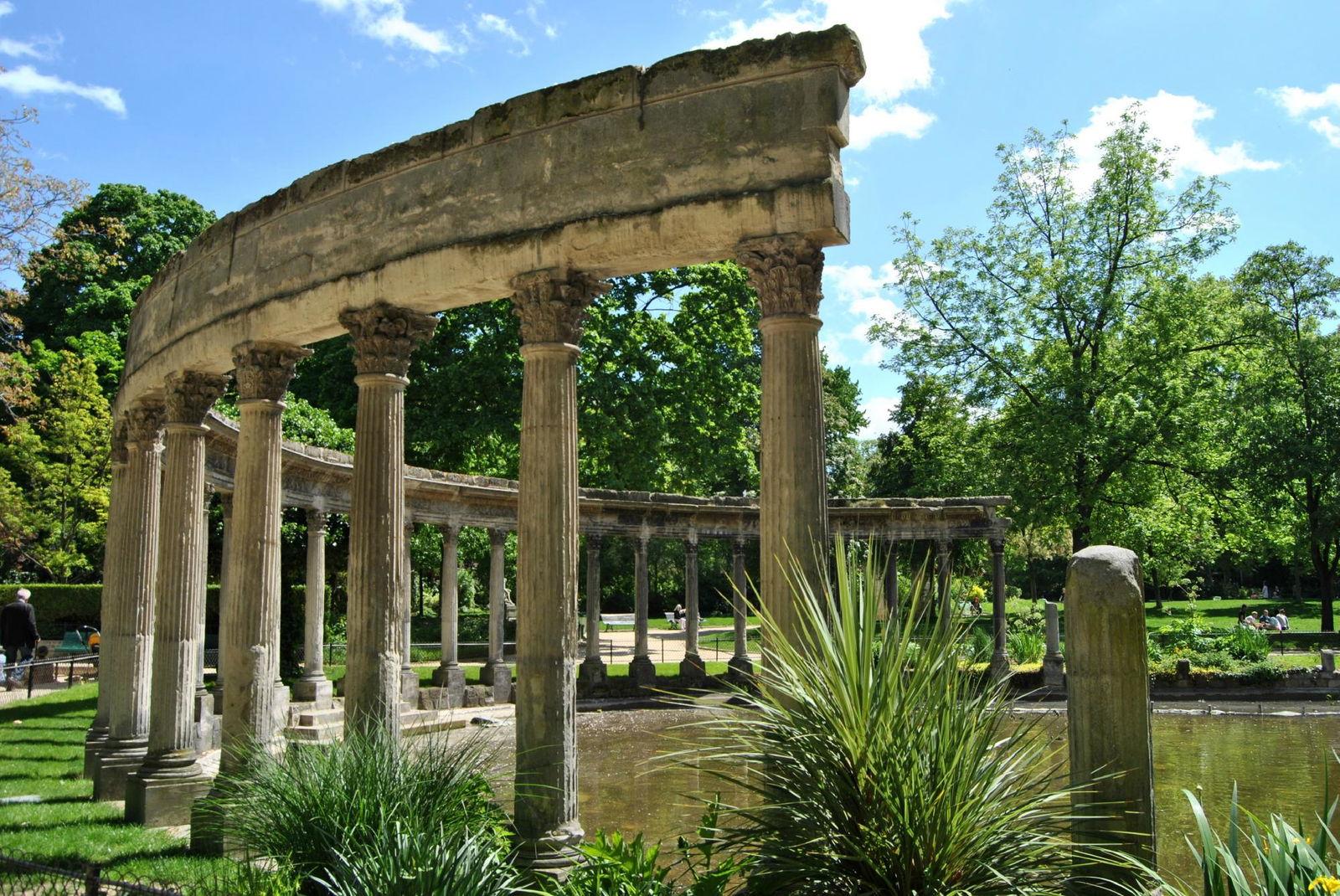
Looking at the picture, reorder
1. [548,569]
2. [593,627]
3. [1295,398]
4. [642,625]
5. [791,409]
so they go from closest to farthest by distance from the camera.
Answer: [791,409], [548,569], [593,627], [642,625], [1295,398]

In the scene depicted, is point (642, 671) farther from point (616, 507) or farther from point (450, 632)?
point (450, 632)

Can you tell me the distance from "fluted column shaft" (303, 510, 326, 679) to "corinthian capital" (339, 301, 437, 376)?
13.4 meters

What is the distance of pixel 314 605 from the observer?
26484 millimetres

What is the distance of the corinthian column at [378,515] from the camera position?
13648 millimetres

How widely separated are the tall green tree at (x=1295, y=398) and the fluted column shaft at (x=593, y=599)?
77.6 feet

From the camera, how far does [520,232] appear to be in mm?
12984

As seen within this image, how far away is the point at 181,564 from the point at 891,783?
13301 mm

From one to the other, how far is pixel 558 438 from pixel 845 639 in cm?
550

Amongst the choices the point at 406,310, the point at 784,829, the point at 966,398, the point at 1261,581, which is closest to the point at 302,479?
the point at 406,310

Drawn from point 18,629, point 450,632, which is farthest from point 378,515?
point 450,632

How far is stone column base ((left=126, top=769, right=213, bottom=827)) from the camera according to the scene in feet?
50.8

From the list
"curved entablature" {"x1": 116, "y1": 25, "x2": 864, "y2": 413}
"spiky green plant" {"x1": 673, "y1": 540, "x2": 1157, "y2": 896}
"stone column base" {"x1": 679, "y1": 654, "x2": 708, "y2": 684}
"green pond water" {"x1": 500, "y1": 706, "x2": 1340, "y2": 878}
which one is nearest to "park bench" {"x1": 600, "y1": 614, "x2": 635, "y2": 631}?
"stone column base" {"x1": 679, "y1": 654, "x2": 708, "y2": 684}

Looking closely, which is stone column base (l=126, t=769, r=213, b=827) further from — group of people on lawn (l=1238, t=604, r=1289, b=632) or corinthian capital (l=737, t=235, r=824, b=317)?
group of people on lawn (l=1238, t=604, r=1289, b=632)

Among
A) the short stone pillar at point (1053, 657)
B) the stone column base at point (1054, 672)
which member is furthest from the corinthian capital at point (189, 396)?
the stone column base at point (1054, 672)
